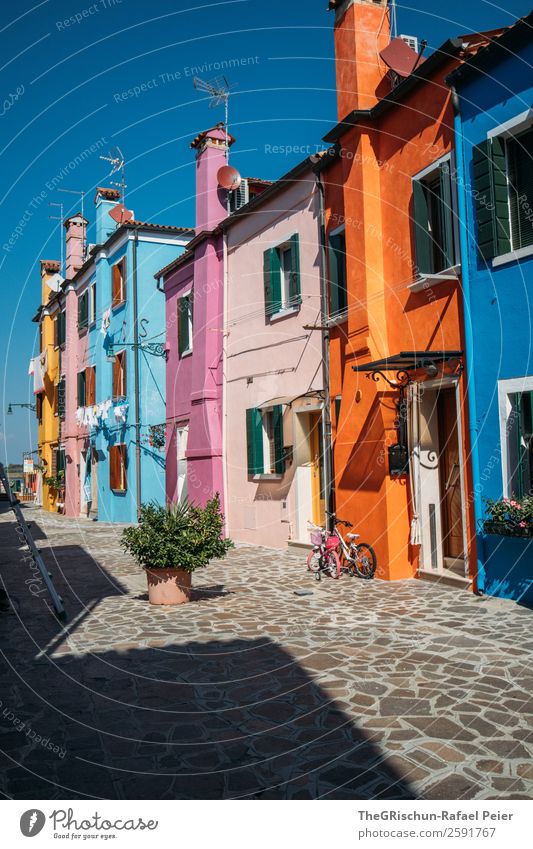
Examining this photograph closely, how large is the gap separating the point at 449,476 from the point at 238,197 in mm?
9948

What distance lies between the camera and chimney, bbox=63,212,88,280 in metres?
29.0

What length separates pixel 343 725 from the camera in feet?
14.8

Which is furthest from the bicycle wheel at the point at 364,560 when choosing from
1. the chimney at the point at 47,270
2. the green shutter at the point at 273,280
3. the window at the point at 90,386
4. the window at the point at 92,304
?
the chimney at the point at 47,270

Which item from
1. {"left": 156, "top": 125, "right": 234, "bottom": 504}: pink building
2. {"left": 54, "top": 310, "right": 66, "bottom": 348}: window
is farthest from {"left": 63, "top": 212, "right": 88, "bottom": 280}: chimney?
{"left": 156, "top": 125, "right": 234, "bottom": 504}: pink building

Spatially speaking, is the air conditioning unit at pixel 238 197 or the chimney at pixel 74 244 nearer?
the air conditioning unit at pixel 238 197

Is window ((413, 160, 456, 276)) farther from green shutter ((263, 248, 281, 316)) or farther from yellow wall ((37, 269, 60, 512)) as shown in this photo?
yellow wall ((37, 269, 60, 512))

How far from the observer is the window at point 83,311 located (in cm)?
2661

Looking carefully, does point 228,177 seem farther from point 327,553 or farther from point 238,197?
point 327,553

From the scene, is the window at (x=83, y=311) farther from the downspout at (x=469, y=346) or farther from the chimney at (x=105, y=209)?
the downspout at (x=469, y=346)

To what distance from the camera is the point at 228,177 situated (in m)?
16.1

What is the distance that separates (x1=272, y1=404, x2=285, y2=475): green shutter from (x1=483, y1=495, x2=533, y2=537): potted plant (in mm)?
5960

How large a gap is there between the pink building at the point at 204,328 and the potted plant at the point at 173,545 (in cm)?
736

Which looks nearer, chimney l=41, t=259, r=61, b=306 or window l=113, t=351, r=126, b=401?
window l=113, t=351, r=126, b=401
